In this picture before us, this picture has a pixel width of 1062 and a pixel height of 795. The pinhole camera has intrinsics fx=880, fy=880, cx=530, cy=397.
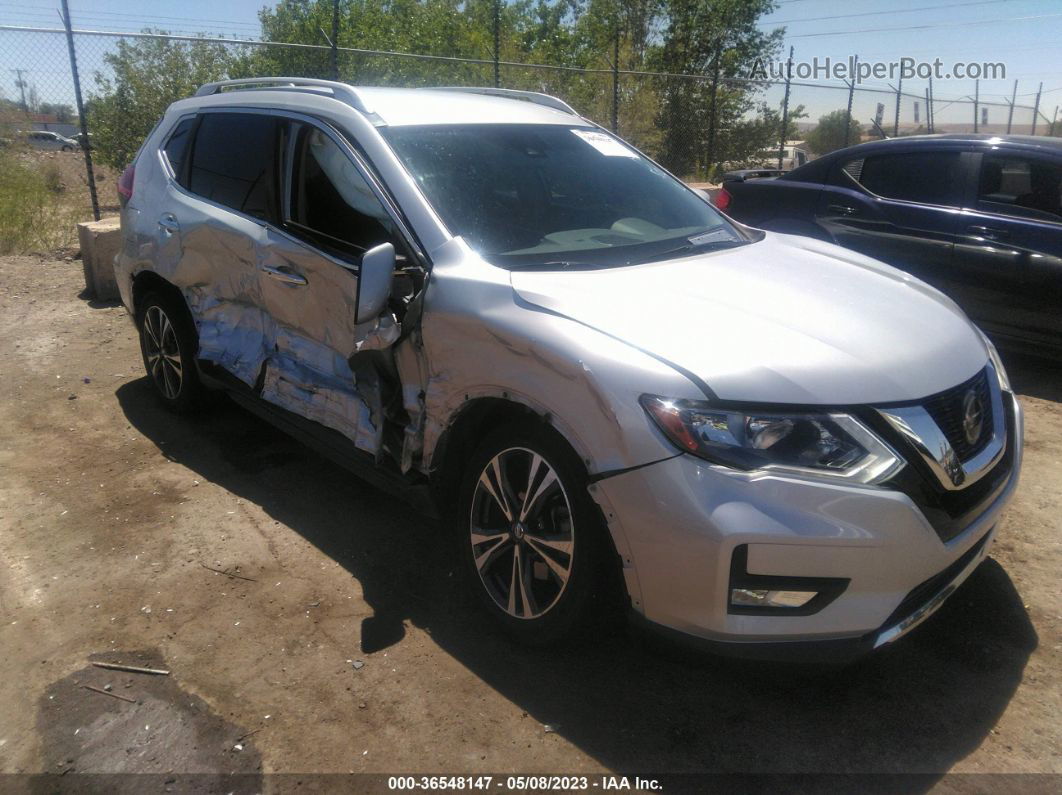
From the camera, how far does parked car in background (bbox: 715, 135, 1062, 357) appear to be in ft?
18.6

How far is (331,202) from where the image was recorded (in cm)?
374

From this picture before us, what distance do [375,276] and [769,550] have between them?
162cm

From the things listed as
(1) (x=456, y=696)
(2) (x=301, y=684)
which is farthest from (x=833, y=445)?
(2) (x=301, y=684)

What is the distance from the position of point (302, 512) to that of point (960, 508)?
9.34ft

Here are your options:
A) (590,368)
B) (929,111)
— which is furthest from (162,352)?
(929,111)

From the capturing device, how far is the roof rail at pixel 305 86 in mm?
3752

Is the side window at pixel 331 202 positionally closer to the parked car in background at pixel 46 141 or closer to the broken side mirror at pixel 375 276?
the broken side mirror at pixel 375 276

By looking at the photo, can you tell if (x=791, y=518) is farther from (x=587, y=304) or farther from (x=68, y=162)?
(x=68, y=162)

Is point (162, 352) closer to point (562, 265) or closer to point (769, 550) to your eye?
point (562, 265)

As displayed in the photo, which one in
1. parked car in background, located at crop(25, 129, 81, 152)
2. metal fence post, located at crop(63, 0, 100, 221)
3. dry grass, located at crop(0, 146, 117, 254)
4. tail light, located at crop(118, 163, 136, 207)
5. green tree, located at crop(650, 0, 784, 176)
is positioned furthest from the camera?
green tree, located at crop(650, 0, 784, 176)

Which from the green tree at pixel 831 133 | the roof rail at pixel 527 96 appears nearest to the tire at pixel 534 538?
the roof rail at pixel 527 96

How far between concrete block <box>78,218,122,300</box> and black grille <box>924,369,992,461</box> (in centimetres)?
717

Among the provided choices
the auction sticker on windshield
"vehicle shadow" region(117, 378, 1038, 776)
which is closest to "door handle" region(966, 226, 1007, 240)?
the auction sticker on windshield

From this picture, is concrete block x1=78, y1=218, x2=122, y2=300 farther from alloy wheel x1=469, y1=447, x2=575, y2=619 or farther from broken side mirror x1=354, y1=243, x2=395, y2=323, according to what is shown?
alloy wheel x1=469, y1=447, x2=575, y2=619
